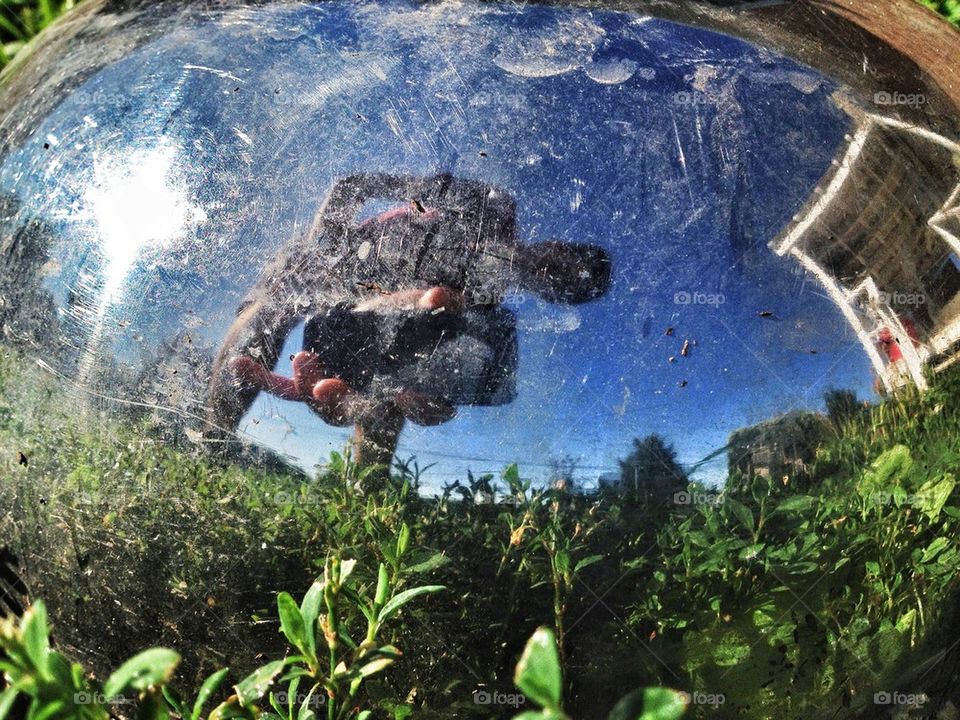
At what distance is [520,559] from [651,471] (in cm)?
31

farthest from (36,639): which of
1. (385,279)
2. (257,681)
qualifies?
(385,279)

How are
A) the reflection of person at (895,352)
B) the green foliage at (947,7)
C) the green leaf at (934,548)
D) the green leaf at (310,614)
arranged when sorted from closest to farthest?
the green leaf at (310,614), the reflection of person at (895,352), the green leaf at (934,548), the green foliage at (947,7)

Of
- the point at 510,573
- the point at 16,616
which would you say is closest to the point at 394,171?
the point at 510,573

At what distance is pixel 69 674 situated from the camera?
4.75ft

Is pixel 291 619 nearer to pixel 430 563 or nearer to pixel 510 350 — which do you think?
pixel 430 563

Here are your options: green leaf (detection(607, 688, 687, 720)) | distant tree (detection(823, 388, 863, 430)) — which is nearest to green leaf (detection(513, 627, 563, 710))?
green leaf (detection(607, 688, 687, 720))

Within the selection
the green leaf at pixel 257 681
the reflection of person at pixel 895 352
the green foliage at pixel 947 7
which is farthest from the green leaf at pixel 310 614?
the green foliage at pixel 947 7

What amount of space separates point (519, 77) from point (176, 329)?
89 cm

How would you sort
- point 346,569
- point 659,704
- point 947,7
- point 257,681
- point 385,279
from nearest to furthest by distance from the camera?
point 659,704 < point 257,681 < point 346,569 < point 385,279 < point 947,7

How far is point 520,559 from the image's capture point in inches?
82.3

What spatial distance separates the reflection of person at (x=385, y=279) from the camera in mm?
2055

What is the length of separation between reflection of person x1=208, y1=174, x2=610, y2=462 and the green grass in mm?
139

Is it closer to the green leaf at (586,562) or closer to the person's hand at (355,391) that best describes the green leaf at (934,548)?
the green leaf at (586,562)

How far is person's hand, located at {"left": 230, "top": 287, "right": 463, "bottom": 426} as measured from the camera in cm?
205
